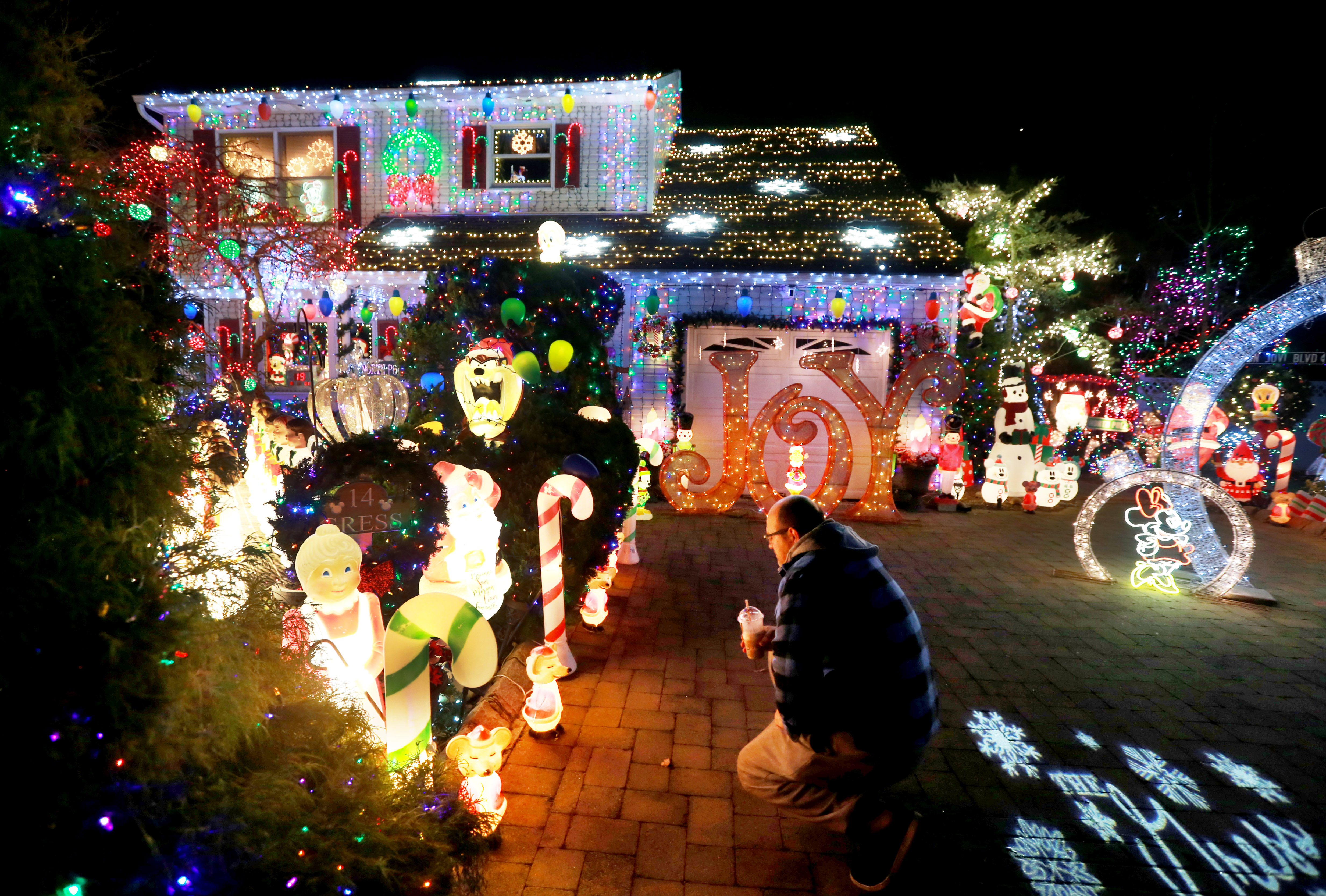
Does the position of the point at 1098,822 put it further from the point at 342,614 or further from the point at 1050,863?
the point at 342,614

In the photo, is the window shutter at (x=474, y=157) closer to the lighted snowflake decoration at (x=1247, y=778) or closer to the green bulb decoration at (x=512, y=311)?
the green bulb decoration at (x=512, y=311)

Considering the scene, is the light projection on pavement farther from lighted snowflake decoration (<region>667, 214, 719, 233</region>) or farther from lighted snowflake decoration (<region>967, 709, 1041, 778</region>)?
lighted snowflake decoration (<region>667, 214, 719, 233</region>)

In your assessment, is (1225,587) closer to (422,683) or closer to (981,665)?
(981,665)

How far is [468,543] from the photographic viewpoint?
4383mm

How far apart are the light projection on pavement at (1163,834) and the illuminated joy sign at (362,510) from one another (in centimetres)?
373

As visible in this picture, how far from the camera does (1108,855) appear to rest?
309 cm

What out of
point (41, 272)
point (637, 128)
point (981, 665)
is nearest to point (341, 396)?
point (41, 272)

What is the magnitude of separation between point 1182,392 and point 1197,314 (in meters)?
13.3

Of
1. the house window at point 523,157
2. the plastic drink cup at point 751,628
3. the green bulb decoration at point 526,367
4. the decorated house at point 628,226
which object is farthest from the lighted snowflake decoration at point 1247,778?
the house window at point 523,157

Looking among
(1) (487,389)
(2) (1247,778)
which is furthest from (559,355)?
(2) (1247,778)

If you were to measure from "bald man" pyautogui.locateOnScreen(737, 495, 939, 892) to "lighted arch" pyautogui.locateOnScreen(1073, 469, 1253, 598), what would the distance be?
5.40 m

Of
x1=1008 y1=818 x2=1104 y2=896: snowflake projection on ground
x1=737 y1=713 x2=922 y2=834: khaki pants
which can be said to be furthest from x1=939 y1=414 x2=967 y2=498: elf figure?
x1=737 y1=713 x2=922 y2=834: khaki pants

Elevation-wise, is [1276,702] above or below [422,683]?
below

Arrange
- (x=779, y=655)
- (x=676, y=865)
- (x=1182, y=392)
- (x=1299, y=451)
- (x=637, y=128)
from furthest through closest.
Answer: (x=1299, y=451), (x=637, y=128), (x=1182, y=392), (x=676, y=865), (x=779, y=655)
